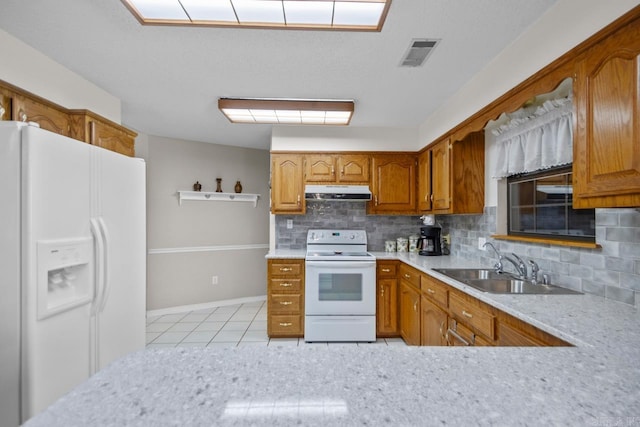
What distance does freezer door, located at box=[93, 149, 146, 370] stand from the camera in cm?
154

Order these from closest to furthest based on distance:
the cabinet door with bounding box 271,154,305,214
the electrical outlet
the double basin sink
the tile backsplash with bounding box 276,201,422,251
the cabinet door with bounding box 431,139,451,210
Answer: the double basin sink < the electrical outlet < the cabinet door with bounding box 431,139,451,210 < the cabinet door with bounding box 271,154,305,214 < the tile backsplash with bounding box 276,201,422,251

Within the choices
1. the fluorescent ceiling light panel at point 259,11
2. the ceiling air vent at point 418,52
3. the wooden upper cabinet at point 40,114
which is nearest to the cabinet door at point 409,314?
the ceiling air vent at point 418,52

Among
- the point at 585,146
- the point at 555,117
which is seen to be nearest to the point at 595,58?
the point at 585,146

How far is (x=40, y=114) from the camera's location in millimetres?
1916

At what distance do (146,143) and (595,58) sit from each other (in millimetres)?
4263

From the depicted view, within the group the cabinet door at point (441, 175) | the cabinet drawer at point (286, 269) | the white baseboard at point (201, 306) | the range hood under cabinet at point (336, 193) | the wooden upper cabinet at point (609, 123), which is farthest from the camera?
the white baseboard at point (201, 306)

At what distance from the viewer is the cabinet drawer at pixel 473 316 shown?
59.8 inches

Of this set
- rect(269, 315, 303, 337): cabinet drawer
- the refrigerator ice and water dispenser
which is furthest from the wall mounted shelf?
the refrigerator ice and water dispenser

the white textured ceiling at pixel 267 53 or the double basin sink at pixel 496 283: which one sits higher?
the white textured ceiling at pixel 267 53

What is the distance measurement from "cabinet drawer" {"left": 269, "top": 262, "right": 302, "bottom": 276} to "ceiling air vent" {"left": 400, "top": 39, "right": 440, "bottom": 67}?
207 cm

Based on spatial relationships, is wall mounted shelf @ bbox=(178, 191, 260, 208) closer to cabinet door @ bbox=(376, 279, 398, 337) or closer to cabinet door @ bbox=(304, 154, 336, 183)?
cabinet door @ bbox=(304, 154, 336, 183)

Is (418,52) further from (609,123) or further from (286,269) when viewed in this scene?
(286,269)

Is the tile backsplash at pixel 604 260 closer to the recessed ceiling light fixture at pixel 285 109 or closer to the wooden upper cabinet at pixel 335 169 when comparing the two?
the wooden upper cabinet at pixel 335 169

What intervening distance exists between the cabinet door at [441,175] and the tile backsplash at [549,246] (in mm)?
326
